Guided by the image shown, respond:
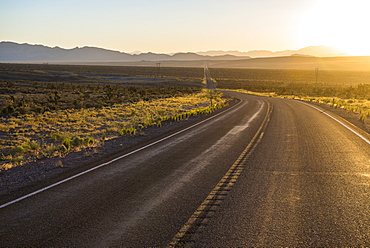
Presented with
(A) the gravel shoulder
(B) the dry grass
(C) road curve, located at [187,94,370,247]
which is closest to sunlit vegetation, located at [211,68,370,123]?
(C) road curve, located at [187,94,370,247]

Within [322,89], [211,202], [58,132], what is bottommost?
[58,132]

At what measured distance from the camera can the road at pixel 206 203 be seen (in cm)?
499

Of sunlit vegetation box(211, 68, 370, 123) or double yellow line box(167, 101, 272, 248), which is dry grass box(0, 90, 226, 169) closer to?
double yellow line box(167, 101, 272, 248)

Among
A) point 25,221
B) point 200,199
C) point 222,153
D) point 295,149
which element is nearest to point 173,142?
point 222,153

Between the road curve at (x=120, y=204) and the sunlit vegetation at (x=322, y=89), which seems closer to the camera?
the road curve at (x=120, y=204)

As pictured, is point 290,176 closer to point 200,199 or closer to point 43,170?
point 200,199

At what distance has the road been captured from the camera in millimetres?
4988

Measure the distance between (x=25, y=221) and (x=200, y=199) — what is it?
3168mm

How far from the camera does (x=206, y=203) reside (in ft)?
20.8

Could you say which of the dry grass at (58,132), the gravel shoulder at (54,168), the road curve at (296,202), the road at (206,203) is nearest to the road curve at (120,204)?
the road at (206,203)

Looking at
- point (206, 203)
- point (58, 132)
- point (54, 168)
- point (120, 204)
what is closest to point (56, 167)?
point (54, 168)

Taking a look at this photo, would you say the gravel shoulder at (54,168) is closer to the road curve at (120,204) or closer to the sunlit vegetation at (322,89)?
the road curve at (120,204)

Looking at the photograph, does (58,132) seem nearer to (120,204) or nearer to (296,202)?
(120,204)

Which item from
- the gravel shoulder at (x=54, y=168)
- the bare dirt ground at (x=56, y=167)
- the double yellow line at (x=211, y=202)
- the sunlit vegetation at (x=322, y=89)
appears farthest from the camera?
the sunlit vegetation at (x=322, y=89)
